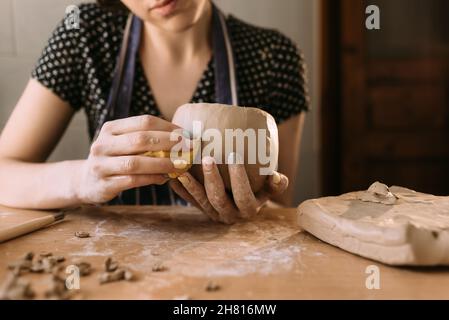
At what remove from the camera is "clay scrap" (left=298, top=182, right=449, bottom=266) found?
551mm

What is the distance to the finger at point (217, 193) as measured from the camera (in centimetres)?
66

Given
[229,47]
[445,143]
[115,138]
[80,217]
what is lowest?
[445,143]

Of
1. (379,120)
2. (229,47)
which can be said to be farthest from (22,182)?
(379,120)

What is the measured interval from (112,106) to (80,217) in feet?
1.27

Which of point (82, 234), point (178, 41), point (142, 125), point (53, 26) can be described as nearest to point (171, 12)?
point (178, 41)

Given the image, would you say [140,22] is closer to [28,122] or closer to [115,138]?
[28,122]

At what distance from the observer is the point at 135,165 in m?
0.67

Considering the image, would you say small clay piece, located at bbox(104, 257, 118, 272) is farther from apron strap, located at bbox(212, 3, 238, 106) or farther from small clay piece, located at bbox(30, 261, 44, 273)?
apron strap, located at bbox(212, 3, 238, 106)

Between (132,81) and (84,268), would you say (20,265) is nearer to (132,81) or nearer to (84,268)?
(84,268)

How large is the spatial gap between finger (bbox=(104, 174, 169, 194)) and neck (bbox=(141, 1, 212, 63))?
1.79 ft

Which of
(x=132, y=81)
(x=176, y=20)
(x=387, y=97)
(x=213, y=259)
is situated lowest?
(x=213, y=259)

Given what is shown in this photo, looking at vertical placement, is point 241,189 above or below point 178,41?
below

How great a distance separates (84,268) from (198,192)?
230mm

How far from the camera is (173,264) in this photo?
0.58 metres
